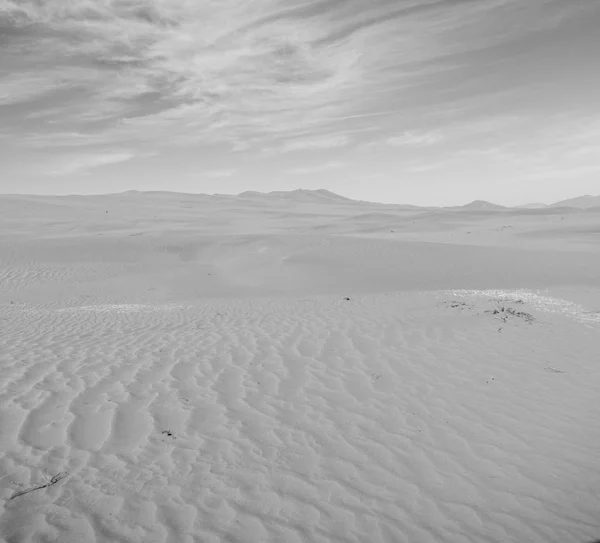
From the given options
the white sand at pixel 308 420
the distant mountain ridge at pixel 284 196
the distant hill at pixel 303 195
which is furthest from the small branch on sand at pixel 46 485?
the distant hill at pixel 303 195

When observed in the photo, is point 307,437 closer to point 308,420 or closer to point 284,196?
point 308,420

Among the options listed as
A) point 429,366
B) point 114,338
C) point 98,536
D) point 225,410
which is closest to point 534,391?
point 429,366

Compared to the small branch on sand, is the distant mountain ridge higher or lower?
higher

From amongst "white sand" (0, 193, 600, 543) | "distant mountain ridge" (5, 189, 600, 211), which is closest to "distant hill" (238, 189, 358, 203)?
"distant mountain ridge" (5, 189, 600, 211)

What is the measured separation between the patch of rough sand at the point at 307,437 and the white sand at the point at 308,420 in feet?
0.07

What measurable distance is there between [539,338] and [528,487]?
5.03 m

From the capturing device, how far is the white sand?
3.57 m

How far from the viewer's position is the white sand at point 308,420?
3574mm

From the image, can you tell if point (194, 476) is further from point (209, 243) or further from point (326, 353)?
point (209, 243)

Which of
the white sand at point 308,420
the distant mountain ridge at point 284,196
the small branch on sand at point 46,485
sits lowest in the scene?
the white sand at point 308,420

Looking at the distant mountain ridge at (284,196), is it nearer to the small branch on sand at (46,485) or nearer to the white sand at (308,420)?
the white sand at (308,420)

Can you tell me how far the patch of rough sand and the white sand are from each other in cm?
2

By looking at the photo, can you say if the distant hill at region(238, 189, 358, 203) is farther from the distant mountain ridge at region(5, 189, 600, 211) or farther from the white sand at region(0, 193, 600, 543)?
the white sand at region(0, 193, 600, 543)

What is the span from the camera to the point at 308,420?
523 cm
